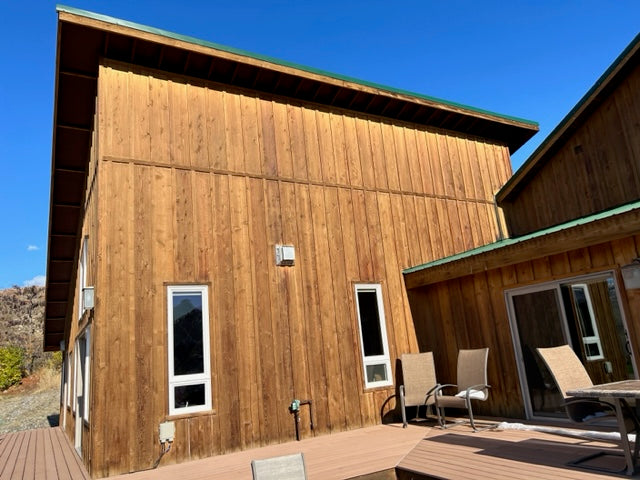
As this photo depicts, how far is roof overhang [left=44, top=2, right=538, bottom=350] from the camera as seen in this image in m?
6.19

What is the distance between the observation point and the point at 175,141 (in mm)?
6480

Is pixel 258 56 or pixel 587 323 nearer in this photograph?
pixel 587 323

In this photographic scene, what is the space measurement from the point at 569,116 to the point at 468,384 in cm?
510

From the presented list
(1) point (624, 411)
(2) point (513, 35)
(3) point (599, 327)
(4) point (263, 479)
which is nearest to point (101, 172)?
(4) point (263, 479)

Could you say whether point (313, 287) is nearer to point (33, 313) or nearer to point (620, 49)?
point (620, 49)

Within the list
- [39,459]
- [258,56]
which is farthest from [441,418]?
[39,459]

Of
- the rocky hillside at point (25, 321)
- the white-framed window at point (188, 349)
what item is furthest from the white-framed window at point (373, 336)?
the rocky hillside at point (25, 321)

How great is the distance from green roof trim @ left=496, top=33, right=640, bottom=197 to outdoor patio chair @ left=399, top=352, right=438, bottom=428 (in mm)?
4287

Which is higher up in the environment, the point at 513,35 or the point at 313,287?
the point at 513,35

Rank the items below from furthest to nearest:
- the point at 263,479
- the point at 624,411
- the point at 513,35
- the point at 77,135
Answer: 1. the point at 513,35
2. the point at 77,135
3. the point at 624,411
4. the point at 263,479

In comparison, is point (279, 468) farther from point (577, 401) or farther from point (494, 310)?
point (494, 310)

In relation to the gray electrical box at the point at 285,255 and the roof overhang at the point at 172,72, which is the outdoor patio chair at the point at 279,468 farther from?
the roof overhang at the point at 172,72

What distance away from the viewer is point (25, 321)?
84.5 ft

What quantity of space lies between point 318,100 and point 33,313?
25.7 meters
